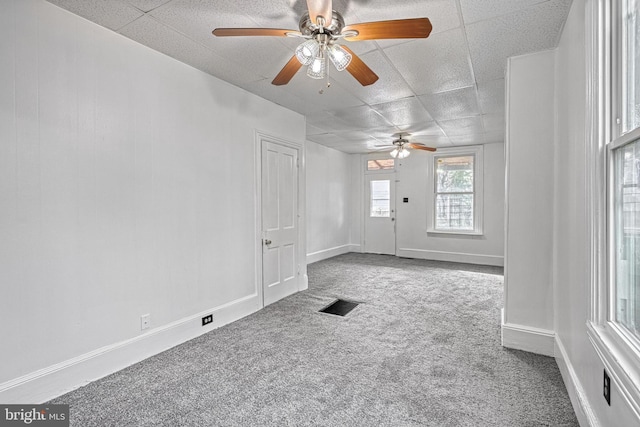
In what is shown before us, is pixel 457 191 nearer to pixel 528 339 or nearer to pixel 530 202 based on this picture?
pixel 530 202

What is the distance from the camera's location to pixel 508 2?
1.89 m

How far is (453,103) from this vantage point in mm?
3773

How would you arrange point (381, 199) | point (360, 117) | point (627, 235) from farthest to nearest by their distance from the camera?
point (381, 199) → point (360, 117) → point (627, 235)

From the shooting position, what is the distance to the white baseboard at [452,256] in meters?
6.16

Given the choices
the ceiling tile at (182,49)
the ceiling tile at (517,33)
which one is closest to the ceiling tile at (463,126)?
the ceiling tile at (517,33)

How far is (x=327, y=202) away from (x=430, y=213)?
7.71 feet

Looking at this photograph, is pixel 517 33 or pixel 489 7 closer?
pixel 489 7

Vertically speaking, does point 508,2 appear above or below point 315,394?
above

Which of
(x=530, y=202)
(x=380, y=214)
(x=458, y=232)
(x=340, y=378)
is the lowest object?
(x=340, y=378)

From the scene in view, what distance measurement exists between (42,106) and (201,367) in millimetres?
2101

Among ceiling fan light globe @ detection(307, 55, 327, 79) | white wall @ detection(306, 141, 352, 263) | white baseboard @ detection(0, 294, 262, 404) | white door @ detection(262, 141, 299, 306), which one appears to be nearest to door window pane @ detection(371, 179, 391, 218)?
white wall @ detection(306, 141, 352, 263)

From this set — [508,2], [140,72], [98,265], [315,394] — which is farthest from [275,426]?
[508,2]

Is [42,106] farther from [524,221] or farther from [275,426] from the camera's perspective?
[524,221]

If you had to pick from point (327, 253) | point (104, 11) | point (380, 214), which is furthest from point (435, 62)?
point (380, 214)
